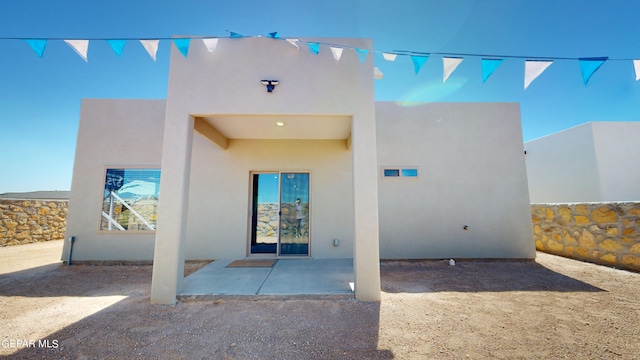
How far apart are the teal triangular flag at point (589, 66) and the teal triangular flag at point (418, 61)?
197 cm

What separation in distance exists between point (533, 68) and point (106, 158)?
8.43 meters

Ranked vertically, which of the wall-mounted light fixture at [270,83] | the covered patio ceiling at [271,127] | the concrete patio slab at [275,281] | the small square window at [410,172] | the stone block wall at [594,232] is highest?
the wall-mounted light fixture at [270,83]

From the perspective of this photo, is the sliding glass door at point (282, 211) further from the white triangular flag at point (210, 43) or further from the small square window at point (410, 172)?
the white triangular flag at point (210, 43)

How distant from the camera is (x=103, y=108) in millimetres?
5598

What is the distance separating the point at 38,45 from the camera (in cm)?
Answer: 311

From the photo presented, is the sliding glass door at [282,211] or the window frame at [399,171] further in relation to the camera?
the window frame at [399,171]

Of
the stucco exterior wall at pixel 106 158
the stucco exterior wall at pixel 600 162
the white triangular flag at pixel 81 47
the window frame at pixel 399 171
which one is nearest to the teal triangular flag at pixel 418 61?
the window frame at pixel 399 171

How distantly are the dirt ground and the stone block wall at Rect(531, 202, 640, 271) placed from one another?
32.1 inches

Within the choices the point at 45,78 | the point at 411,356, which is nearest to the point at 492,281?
the point at 411,356

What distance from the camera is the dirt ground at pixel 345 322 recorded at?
7.20ft


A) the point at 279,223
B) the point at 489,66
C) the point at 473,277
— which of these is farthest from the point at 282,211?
the point at 489,66

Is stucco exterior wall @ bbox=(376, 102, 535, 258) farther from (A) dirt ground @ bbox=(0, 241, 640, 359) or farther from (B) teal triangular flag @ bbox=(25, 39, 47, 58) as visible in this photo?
(B) teal triangular flag @ bbox=(25, 39, 47, 58)

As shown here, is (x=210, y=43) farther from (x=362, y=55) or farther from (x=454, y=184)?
(x=454, y=184)

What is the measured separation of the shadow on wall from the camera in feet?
12.6
